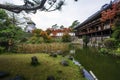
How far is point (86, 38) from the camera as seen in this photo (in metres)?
38.6

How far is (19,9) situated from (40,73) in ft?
11.2

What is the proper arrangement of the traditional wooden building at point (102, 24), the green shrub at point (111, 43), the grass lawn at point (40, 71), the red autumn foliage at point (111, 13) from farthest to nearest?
the traditional wooden building at point (102, 24) → the red autumn foliage at point (111, 13) → the green shrub at point (111, 43) → the grass lawn at point (40, 71)

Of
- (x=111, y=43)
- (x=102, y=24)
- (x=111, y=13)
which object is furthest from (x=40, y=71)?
(x=102, y=24)

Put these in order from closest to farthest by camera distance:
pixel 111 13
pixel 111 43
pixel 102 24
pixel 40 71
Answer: pixel 40 71, pixel 111 43, pixel 111 13, pixel 102 24

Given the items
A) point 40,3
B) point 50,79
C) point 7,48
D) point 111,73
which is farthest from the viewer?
point 7,48

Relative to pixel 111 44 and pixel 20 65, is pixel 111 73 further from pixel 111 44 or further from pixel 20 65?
pixel 111 44

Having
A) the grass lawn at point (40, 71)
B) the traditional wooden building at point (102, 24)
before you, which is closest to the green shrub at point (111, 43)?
the traditional wooden building at point (102, 24)

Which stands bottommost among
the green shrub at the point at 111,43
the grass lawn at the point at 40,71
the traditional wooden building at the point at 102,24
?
the grass lawn at the point at 40,71

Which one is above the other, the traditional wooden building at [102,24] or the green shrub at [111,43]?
the traditional wooden building at [102,24]

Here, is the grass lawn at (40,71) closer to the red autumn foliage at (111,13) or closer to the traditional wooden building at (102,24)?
the red autumn foliage at (111,13)

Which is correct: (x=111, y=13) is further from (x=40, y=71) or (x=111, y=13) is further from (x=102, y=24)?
(x=40, y=71)

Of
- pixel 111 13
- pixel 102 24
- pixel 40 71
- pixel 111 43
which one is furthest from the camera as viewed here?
pixel 102 24

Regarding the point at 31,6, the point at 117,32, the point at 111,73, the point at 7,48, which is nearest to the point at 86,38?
the point at 117,32

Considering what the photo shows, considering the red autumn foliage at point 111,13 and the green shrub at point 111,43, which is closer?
the green shrub at point 111,43
